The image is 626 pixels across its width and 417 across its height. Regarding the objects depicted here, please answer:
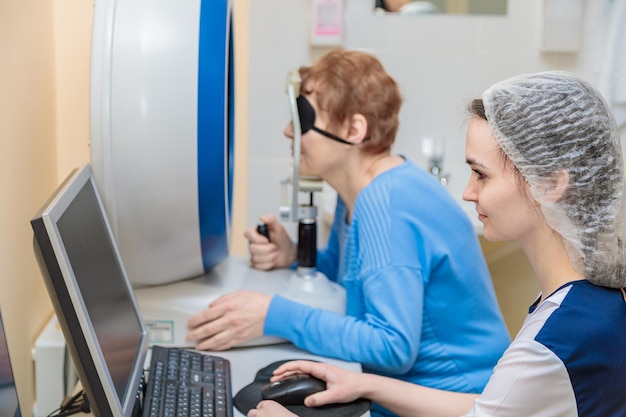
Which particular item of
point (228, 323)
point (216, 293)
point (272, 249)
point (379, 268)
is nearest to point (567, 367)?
point (379, 268)

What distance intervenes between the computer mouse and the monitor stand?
0.27m

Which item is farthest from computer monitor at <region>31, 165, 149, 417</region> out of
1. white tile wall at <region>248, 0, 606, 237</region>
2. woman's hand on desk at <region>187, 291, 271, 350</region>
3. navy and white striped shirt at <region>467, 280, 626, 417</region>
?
white tile wall at <region>248, 0, 606, 237</region>

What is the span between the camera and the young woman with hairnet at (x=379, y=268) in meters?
1.59

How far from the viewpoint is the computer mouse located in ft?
4.47

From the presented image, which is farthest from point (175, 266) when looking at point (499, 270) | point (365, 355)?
point (499, 270)

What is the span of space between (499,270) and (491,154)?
6.21ft

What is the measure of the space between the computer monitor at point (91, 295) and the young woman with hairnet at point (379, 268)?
347mm

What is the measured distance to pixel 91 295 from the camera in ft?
3.51

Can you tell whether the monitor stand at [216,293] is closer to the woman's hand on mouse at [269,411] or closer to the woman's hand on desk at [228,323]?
the woman's hand on desk at [228,323]

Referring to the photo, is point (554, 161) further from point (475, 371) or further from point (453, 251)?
point (475, 371)

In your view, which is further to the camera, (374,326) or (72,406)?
(374,326)

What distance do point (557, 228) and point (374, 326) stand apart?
50 cm

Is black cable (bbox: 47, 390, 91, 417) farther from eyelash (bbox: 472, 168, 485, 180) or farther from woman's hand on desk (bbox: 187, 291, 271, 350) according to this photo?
eyelash (bbox: 472, 168, 485, 180)

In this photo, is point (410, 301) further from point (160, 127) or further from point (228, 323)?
point (160, 127)
